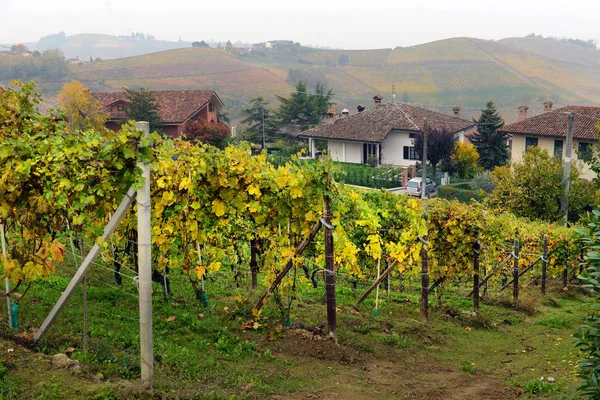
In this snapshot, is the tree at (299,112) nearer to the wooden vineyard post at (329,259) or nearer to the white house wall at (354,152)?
the white house wall at (354,152)

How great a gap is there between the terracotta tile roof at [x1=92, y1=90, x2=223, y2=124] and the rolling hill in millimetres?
45989

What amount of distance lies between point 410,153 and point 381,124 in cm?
388

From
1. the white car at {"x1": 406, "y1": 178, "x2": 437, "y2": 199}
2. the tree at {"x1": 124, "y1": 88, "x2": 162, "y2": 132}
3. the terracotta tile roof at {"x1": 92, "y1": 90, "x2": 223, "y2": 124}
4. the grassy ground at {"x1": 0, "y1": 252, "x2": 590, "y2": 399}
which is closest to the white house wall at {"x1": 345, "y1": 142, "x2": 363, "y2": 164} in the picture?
the white car at {"x1": 406, "y1": 178, "x2": 437, "y2": 199}

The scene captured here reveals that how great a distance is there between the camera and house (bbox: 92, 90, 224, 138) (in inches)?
2263

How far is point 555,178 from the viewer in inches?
1168

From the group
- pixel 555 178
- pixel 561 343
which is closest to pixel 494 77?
pixel 555 178

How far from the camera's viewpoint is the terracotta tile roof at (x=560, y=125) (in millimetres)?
42969

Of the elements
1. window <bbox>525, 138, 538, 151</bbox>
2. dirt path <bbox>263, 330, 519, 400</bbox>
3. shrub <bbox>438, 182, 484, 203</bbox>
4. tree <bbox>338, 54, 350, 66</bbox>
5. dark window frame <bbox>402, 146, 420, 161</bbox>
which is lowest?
shrub <bbox>438, 182, 484, 203</bbox>

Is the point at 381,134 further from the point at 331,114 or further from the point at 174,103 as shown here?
the point at 174,103

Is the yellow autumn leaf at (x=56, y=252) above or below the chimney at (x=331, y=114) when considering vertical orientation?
below

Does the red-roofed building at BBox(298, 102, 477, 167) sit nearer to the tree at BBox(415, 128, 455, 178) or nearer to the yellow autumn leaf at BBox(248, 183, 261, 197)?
the tree at BBox(415, 128, 455, 178)

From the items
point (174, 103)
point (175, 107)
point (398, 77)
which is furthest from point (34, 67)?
point (398, 77)

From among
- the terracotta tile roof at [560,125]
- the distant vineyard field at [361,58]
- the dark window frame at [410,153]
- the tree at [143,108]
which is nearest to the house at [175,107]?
the tree at [143,108]

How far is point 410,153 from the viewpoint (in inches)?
2090
